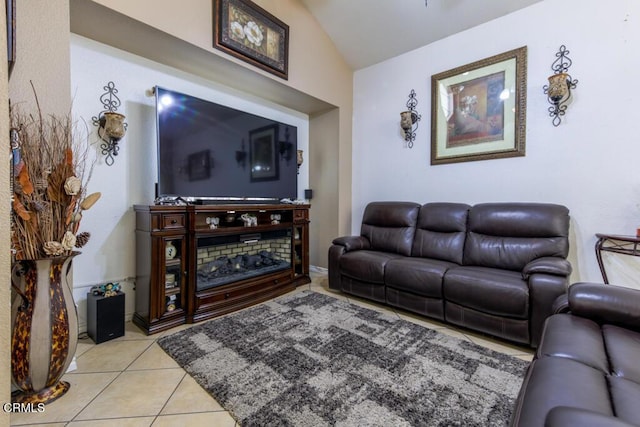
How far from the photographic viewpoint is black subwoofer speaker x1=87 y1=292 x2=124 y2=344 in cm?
190

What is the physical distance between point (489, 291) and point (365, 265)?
3.42 ft

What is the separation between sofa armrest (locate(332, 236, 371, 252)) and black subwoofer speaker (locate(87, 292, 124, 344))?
77.0 inches

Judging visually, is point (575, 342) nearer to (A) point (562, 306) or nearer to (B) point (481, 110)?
(A) point (562, 306)

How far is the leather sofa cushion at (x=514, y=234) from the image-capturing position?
2.21m

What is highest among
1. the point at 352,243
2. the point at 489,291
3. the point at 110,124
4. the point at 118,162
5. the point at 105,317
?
the point at 110,124

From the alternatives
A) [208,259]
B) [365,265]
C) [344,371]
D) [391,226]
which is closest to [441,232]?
[391,226]

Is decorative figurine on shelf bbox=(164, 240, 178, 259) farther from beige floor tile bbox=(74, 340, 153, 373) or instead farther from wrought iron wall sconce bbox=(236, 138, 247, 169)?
wrought iron wall sconce bbox=(236, 138, 247, 169)

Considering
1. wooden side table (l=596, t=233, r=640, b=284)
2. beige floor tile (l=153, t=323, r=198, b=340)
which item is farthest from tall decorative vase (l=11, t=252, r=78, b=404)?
wooden side table (l=596, t=233, r=640, b=284)

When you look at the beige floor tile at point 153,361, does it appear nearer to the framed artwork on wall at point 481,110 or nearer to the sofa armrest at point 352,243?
the sofa armrest at point 352,243

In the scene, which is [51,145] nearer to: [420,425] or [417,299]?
[420,425]

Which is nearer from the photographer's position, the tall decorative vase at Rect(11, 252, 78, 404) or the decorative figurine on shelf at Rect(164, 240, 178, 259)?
the tall decorative vase at Rect(11, 252, 78, 404)

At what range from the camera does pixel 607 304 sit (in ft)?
3.91

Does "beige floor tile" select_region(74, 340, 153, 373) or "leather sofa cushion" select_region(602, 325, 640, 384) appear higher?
"leather sofa cushion" select_region(602, 325, 640, 384)

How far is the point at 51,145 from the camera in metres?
Answer: 1.47
